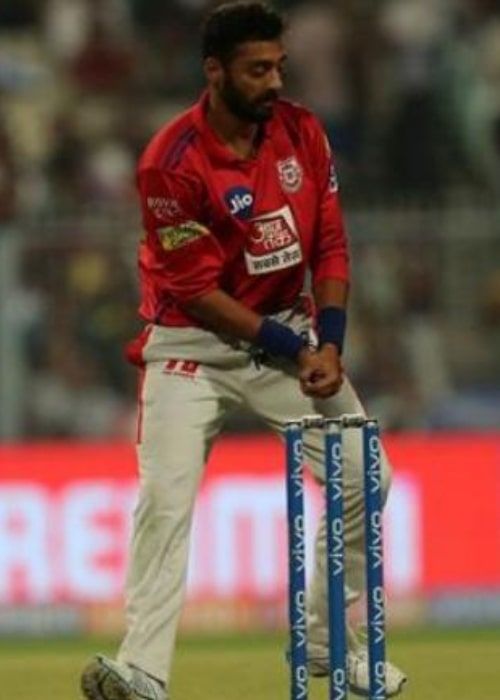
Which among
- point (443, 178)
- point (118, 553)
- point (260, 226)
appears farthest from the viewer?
point (443, 178)

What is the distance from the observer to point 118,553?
14.8 m

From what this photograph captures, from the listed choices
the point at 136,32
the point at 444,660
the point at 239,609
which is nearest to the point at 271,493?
the point at 239,609

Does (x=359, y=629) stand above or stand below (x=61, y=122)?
below

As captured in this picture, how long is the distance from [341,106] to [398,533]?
3630mm

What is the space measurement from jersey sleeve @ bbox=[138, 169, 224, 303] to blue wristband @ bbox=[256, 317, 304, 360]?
198 millimetres

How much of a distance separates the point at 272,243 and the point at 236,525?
17.9 feet

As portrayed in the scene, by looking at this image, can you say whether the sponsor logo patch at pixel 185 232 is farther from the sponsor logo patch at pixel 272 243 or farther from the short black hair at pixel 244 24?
the short black hair at pixel 244 24

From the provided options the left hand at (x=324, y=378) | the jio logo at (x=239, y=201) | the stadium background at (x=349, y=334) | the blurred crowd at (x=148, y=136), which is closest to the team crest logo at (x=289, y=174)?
the jio logo at (x=239, y=201)

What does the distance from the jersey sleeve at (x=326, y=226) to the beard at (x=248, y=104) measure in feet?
0.93

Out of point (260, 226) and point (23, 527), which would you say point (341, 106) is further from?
point (260, 226)

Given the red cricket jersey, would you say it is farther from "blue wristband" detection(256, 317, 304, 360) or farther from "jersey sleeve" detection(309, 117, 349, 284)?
"blue wristband" detection(256, 317, 304, 360)

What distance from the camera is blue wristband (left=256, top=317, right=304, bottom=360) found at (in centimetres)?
937

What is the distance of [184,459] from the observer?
9516mm

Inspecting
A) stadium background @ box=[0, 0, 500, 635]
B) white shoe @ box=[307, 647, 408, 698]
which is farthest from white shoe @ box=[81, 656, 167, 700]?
stadium background @ box=[0, 0, 500, 635]
